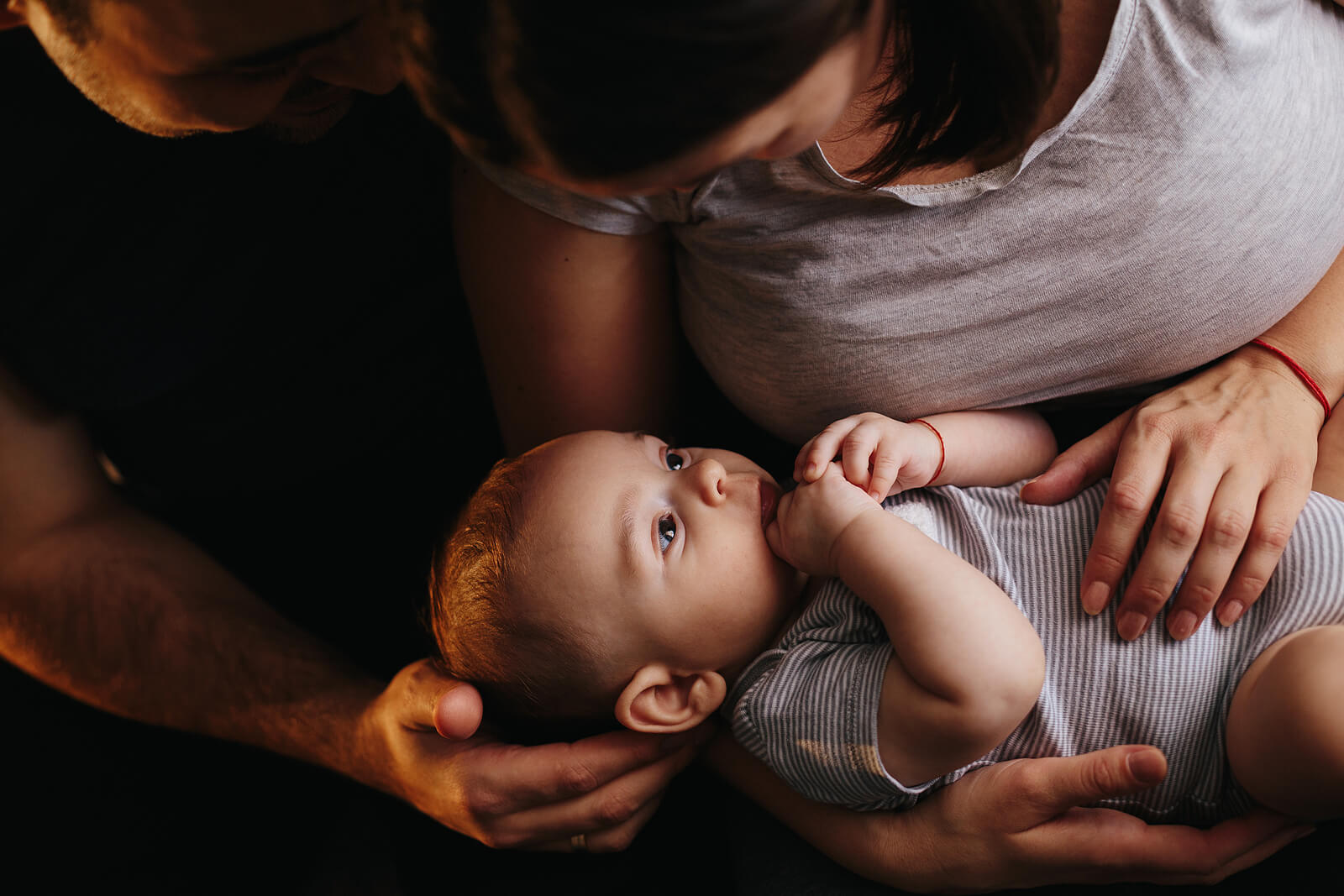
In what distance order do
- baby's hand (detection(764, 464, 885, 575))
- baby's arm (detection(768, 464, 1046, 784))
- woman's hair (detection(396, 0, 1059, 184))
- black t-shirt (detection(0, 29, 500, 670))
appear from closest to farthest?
woman's hair (detection(396, 0, 1059, 184)) < baby's arm (detection(768, 464, 1046, 784)) < baby's hand (detection(764, 464, 885, 575)) < black t-shirt (detection(0, 29, 500, 670))

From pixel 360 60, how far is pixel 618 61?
0.45 metres

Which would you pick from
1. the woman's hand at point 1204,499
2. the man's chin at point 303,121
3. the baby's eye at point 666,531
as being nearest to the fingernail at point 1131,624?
the woman's hand at point 1204,499

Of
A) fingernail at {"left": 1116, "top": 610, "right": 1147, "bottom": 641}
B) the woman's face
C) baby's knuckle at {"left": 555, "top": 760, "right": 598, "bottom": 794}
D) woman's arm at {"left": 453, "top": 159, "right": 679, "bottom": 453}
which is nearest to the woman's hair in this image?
the woman's face

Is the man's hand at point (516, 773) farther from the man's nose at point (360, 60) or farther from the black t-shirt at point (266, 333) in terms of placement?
the man's nose at point (360, 60)

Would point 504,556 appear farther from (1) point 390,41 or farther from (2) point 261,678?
(1) point 390,41

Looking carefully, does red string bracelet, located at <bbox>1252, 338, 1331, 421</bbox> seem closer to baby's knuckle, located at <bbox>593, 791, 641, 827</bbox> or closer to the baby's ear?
the baby's ear

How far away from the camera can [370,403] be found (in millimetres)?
1431

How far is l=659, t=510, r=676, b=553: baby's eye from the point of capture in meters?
1.06

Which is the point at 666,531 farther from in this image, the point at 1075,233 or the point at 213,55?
the point at 213,55

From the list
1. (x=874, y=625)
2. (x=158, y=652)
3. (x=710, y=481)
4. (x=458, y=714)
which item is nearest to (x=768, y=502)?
(x=710, y=481)

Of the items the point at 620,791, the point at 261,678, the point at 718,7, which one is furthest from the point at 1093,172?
the point at 261,678

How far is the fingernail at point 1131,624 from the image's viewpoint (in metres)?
0.94

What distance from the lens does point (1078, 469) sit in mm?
1058

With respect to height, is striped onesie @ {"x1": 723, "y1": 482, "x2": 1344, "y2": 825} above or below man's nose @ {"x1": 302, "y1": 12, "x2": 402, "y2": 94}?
below
